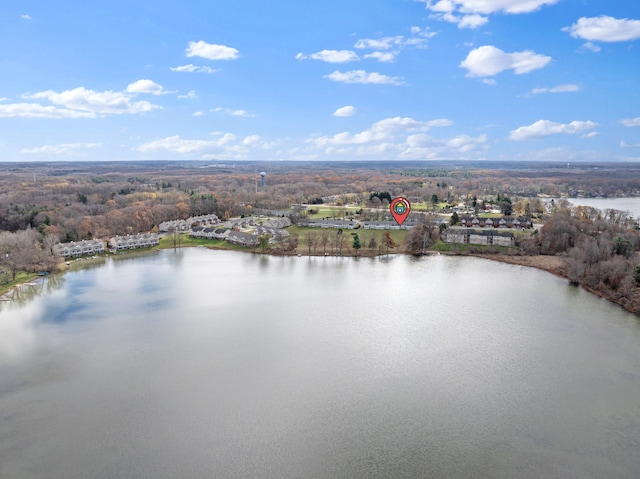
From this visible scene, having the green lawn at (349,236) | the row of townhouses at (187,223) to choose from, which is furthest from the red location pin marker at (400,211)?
the row of townhouses at (187,223)

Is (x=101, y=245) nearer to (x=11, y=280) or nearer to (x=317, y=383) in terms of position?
(x=11, y=280)

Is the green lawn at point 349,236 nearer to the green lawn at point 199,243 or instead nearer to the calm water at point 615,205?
the green lawn at point 199,243

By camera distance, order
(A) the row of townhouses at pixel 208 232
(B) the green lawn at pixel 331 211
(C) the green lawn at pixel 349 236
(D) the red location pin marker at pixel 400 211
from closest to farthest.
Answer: (C) the green lawn at pixel 349 236 < (A) the row of townhouses at pixel 208 232 < (D) the red location pin marker at pixel 400 211 < (B) the green lawn at pixel 331 211

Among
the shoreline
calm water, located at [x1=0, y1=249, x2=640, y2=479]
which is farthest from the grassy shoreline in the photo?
calm water, located at [x1=0, y1=249, x2=640, y2=479]

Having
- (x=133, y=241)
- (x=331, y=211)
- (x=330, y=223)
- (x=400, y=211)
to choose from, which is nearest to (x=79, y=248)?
(x=133, y=241)

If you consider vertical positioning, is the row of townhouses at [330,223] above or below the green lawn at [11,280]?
above

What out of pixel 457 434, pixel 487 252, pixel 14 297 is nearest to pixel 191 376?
pixel 457 434

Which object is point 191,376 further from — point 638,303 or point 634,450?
point 638,303
